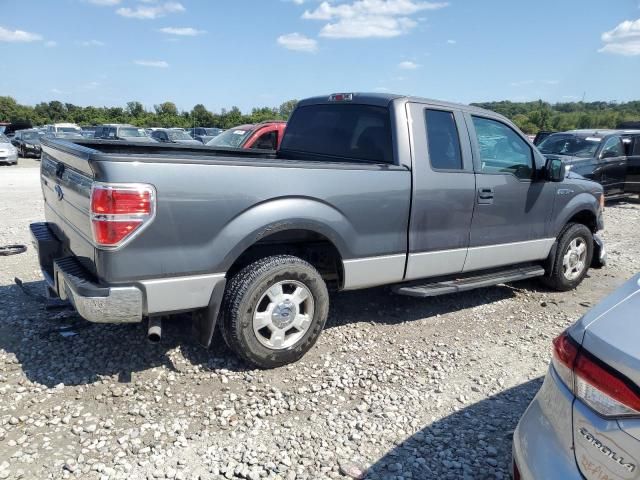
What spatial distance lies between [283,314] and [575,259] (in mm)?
3875

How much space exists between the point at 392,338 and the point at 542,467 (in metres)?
2.56

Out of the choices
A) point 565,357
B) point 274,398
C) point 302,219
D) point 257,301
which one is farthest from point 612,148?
point 565,357

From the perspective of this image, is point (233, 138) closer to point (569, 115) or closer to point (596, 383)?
point (596, 383)

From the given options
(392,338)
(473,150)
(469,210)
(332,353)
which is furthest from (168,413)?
(473,150)

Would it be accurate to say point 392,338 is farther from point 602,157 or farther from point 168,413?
point 602,157

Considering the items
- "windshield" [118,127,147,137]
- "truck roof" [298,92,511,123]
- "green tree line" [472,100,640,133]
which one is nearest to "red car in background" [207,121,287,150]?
"truck roof" [298,92,511,123]

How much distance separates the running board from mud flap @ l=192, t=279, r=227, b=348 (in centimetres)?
165

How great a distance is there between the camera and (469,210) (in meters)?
4.50

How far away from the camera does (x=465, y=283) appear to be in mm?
4652

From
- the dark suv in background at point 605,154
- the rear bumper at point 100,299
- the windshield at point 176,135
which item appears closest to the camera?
the rear bumper at point 100,299

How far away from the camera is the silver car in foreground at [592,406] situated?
5.11 ft

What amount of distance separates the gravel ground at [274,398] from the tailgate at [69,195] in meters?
0.83

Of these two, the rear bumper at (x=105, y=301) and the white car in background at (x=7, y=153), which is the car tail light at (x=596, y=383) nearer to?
the rear bumper at (x=105, y=301)

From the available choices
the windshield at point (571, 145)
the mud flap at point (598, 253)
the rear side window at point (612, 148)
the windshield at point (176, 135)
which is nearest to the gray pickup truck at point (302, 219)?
the mud flap at point (598, 253)
